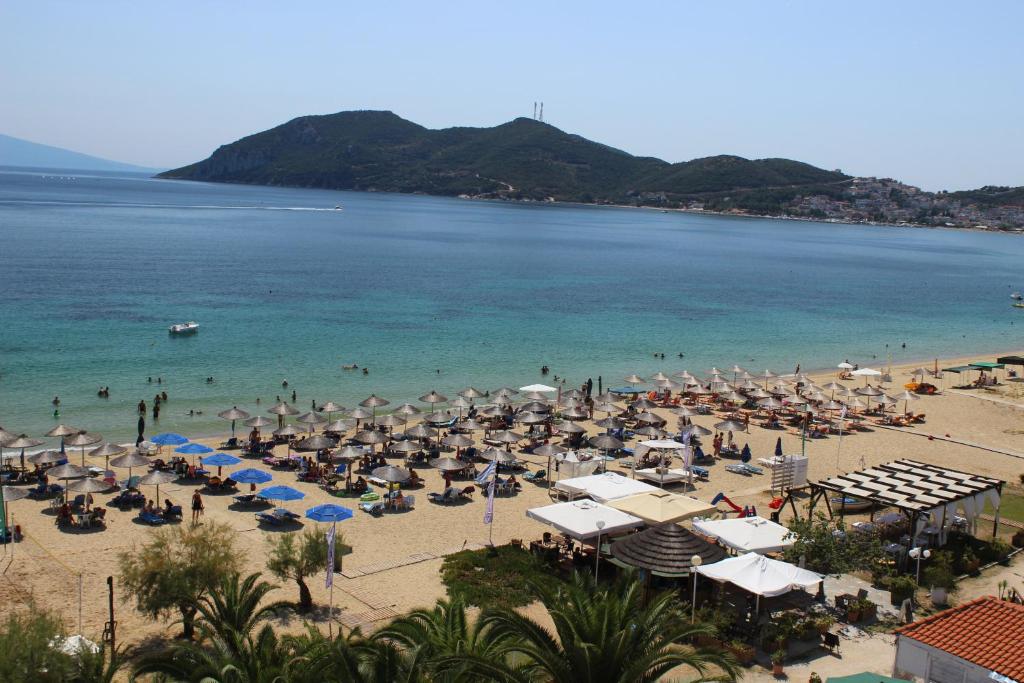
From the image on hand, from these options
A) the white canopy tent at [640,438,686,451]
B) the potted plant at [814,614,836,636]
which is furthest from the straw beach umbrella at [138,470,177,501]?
the potted plant at [814,614,836,636]

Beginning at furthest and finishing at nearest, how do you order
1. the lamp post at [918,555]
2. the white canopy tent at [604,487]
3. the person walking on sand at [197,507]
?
1. the person walking on sand at [197,507]
2. the white canopy tent at [604,487]
3. the lamp post at [918,555]

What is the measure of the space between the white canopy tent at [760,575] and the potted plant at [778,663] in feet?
3.80

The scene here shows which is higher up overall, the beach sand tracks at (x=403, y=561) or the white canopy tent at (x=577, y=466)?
the white canopy tent at (x=577, y=466)

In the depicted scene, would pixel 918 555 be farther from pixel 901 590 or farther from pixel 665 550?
pixel 665 550

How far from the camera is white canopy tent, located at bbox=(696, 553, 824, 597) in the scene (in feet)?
46.8

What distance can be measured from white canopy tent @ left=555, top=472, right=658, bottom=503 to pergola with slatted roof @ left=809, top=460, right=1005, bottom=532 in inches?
157

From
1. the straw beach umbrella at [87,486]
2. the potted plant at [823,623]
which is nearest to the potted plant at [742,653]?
the potted plant at [823,623]

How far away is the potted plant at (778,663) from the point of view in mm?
12922

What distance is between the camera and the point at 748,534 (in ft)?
54.8

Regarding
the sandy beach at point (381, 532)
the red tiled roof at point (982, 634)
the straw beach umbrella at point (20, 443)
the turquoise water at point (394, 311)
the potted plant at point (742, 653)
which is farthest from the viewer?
the turquoise water at point (394, 311)

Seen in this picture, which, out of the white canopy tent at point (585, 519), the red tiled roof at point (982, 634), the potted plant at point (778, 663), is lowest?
the potted plant at point (778, 663)

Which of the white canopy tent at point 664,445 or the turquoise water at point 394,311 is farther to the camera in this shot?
the turquoise water at point 394,311

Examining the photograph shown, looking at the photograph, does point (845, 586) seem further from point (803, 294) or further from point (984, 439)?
point (803, 294)

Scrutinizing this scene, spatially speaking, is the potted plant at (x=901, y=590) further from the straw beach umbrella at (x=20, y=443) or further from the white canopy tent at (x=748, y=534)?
the straw beach umbrella at (x=20, y=443)
